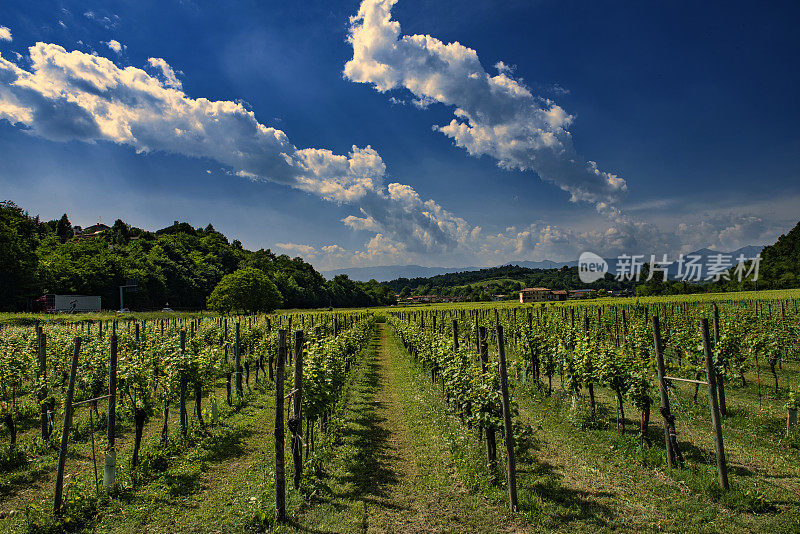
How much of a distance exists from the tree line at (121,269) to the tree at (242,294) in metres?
1.59

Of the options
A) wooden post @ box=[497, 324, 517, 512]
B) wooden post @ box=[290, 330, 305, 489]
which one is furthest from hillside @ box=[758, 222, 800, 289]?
wooden post @ box=[290, 330, 305, 489]

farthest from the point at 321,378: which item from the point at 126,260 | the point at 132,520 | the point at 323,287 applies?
the point at 323,287

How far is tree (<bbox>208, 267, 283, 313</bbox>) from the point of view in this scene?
5681cm

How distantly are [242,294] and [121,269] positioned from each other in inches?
759

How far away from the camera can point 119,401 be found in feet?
30.8

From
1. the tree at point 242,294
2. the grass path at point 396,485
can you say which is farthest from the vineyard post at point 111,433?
the tree at point 242,294

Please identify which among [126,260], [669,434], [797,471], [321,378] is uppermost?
[126,260]

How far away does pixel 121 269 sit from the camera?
57.6 metres

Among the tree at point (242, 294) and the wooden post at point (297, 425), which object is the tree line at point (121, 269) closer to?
the tree at point (242, 294)

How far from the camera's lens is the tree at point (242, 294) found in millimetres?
56812

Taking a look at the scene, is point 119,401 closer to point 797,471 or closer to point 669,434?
point 669,434

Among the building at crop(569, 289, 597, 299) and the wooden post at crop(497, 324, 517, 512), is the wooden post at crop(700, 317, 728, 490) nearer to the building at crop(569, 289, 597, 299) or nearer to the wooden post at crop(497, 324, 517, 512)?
the wooden post at crop(497, 324, 517, 512)

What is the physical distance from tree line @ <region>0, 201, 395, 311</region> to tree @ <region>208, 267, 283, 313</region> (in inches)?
62.8

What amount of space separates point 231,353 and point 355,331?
6.58 metres
